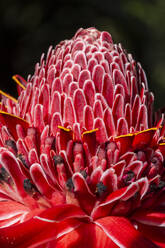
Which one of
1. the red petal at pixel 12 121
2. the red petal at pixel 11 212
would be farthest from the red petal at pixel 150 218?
the red petal at pixel 12 121

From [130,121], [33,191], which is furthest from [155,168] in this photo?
[33,191]

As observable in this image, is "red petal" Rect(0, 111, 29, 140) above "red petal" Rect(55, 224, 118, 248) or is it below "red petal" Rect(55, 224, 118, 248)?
above

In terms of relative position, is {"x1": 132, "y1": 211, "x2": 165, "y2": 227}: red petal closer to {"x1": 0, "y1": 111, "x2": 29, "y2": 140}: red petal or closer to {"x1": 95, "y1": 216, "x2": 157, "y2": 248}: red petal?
{"x1": 95, "y1": 216, "x2": 157, "y2": 248}: red petal

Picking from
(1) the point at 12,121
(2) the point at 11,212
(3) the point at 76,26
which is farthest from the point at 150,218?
(3) the point at 76,26

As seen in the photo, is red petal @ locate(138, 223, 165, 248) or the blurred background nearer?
red petal @ locate(138, 223, 165, 248)

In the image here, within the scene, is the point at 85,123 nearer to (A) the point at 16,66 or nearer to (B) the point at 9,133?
(B) the point at 9,133

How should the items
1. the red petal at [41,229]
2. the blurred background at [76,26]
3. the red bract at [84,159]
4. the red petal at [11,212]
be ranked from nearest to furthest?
the red petal at [41,229] < the red bract at [84,159] < the red petal at [11,212] < the blurred background at [76,26]

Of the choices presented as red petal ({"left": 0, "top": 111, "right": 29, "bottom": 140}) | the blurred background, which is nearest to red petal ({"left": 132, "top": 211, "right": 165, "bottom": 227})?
red petal ({"left": 0, "top": 111, "right": 29, "bottom": 140})

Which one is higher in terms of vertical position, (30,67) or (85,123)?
(85,123)

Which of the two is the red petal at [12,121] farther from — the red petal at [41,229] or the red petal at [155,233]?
the red petal at [155,233]
